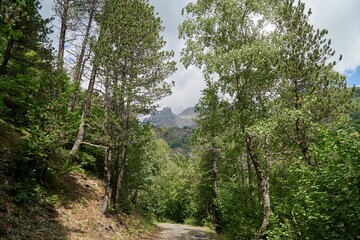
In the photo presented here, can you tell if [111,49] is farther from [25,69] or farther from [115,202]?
[115,202]

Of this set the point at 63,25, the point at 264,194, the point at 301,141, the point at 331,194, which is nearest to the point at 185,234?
the point at 264,194

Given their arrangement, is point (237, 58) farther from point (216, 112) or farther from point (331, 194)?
point (331, 194)

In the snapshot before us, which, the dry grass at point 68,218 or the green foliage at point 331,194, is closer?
the green foliage at point 331,194

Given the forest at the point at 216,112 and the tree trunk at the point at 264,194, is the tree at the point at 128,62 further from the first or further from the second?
the tree trunk at the point at 264,194

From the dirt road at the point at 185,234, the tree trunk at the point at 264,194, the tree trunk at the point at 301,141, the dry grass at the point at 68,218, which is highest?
the tree trunk at the point at 301,141

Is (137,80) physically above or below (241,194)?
above

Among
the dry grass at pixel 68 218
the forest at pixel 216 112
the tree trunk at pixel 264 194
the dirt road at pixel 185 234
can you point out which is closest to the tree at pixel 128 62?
the forest at pixel 216 112

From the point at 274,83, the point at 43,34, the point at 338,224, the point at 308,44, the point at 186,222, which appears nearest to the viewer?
the point at 338,224

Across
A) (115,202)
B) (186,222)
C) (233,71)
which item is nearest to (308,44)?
(233,71)

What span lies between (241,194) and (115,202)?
737cm

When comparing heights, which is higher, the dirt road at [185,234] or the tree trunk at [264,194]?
the tree trunk at [264,194]

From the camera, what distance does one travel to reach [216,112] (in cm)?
1310

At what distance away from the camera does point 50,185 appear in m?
12.6

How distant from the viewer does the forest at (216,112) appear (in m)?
6.39
